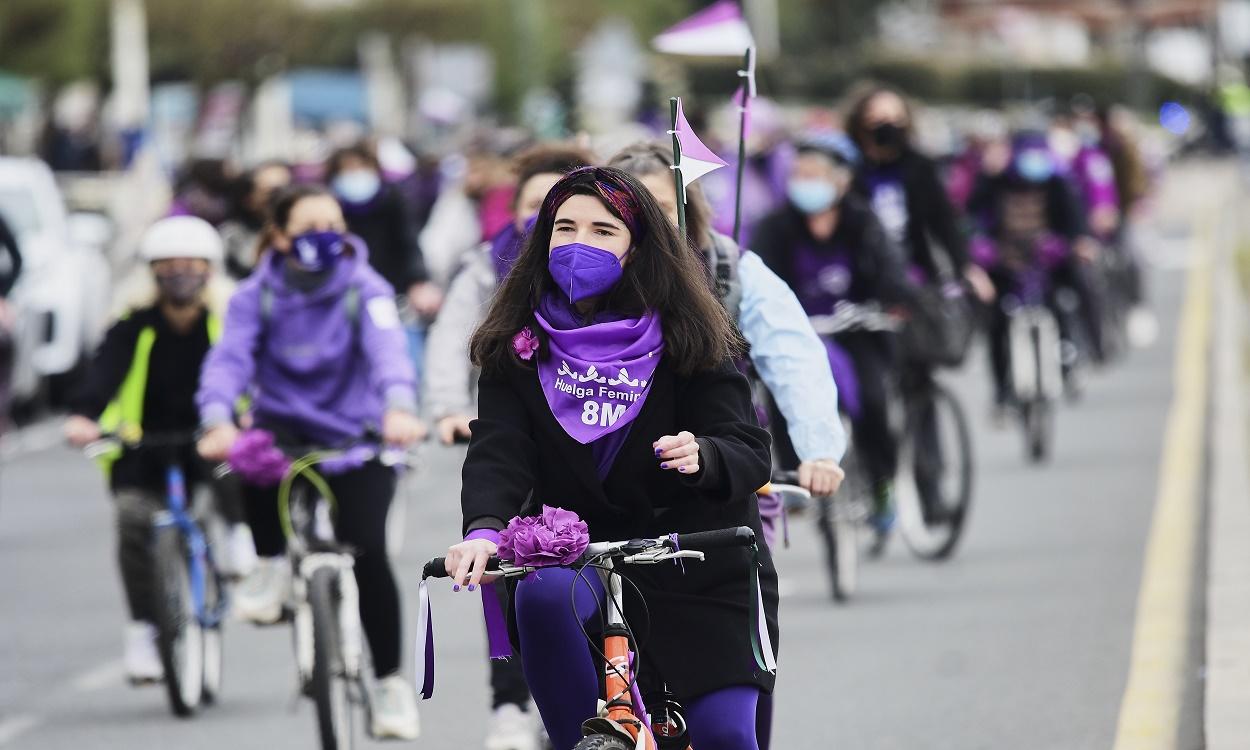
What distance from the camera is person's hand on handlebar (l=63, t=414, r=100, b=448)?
26.8ft

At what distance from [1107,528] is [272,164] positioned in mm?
4236

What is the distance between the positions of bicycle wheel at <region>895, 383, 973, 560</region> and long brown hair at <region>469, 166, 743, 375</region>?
6.08 m

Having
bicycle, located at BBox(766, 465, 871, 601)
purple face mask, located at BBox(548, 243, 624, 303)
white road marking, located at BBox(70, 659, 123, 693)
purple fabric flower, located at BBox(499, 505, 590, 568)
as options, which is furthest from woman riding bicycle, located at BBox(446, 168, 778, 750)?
bicycle, located at BBox(766, 465, 871, 601)

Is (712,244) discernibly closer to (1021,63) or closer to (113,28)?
(113,28)

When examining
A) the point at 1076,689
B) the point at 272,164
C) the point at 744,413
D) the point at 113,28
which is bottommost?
the point at 1076,689

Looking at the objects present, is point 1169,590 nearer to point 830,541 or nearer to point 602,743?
point 830,541

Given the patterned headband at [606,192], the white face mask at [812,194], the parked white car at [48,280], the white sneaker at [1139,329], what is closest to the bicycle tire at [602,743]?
the patterned headband at [606,192]

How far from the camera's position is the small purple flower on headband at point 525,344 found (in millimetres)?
4891

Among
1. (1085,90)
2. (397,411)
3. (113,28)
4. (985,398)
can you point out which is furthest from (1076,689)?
(1085,90)

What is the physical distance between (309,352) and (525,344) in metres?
2.66

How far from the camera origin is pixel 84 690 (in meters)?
9.02

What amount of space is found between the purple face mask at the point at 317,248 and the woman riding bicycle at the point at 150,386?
1.02 m

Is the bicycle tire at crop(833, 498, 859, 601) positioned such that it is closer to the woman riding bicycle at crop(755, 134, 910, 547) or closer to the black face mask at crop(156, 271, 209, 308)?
the woman riding bicycle at crop(755, 134, 910, 547)

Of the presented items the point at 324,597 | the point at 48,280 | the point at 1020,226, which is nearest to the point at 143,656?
the point at 324,597
